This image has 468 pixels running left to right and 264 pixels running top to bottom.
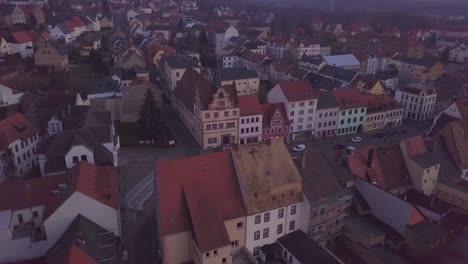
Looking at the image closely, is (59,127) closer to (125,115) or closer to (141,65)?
(125,115)

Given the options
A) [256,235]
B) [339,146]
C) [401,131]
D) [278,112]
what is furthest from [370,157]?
[401,131]

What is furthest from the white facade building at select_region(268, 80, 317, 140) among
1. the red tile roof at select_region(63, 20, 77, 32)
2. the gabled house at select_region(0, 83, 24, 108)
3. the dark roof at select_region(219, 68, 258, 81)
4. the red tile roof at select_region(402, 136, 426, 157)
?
the red tile roof at select_region(63, 20, 77, 32)

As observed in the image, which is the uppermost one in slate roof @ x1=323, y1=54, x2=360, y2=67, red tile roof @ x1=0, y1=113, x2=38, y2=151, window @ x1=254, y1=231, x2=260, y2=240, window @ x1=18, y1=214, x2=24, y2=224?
slate roof @ x1=323, y1=54, x2=360, y2=67

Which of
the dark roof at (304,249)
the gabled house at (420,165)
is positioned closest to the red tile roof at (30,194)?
the dark roof at (304,249)

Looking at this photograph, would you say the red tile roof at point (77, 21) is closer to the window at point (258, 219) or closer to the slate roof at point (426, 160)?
the window at point (258, 219)

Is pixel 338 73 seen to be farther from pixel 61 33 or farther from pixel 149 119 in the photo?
pixel 61 33

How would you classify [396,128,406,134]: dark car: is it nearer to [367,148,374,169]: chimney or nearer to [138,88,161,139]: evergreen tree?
[367,148,374,169]: chimney
